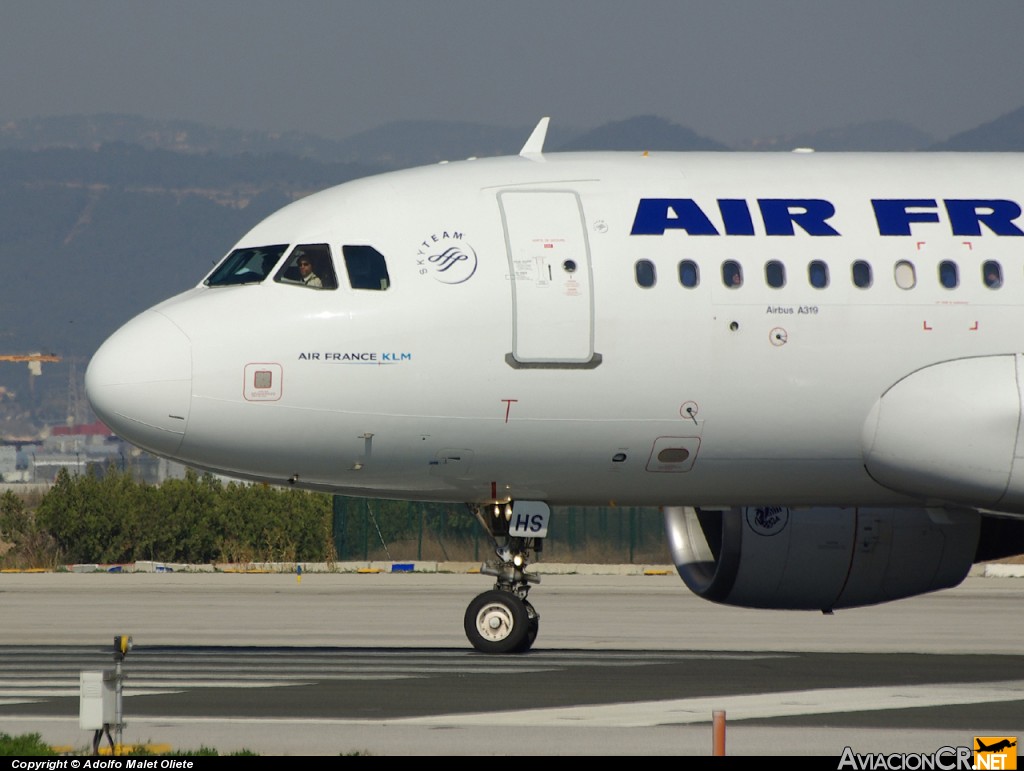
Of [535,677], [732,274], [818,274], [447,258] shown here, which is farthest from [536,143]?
[535,677]

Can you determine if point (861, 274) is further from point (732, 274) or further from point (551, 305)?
point (551, 305)

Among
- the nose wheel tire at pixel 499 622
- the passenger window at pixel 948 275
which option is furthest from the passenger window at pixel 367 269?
the passenger window at pixel 948 275

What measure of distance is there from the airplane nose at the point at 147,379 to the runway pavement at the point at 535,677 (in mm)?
2676

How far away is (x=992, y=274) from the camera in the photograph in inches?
837

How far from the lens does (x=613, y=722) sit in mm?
15953

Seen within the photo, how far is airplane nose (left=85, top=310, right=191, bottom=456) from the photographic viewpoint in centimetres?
2002

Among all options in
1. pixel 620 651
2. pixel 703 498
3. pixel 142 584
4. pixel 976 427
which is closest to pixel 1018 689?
pixel 976 427

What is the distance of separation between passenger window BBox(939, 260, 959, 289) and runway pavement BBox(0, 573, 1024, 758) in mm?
4288

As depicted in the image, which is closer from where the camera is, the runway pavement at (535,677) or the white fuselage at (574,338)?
the runway pavement at (535,677)

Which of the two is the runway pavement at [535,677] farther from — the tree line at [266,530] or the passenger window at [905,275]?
the tree line at [266,530]

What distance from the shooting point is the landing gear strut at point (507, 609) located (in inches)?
850

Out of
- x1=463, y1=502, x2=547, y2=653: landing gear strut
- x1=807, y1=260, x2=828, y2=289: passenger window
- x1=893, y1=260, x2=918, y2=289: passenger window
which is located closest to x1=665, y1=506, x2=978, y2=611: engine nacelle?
x1=463, y1=502, x2=547, y2=653: landing gear strut

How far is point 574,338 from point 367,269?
7.75 ft

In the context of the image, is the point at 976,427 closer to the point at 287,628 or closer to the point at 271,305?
the point at 271,305
